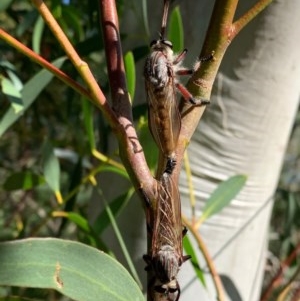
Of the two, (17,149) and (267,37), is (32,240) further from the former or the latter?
(17,149)

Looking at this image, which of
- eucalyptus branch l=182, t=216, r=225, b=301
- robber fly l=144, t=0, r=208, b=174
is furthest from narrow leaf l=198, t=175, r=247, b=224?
robber fly l=144, t=0, r=208, b=174

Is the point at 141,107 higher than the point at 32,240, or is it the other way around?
the point at 141,107

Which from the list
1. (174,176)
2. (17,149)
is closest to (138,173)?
(174,176)

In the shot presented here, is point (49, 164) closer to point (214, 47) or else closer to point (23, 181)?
point (23, 181)

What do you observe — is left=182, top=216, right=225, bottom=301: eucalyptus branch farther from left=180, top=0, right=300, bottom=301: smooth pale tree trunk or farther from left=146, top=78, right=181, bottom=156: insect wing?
left=146, top=78, right=181, bottom=156: insect wing

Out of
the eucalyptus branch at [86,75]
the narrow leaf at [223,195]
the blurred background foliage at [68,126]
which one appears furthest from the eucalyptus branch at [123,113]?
the narrow leaf at [223,195]

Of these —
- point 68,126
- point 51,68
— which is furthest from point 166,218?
point 68,126
